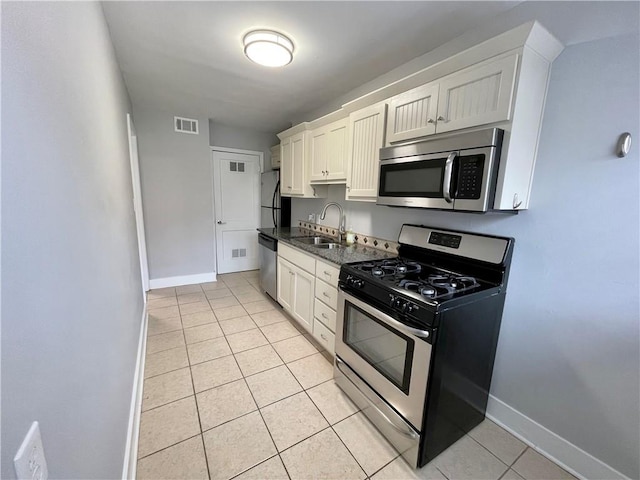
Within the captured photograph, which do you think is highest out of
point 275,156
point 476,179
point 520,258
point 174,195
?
point 275,156

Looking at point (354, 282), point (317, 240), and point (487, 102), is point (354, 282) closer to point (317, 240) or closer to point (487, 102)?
point (487, 102)

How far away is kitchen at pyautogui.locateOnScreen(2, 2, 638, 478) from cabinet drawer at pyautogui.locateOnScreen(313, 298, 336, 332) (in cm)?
110

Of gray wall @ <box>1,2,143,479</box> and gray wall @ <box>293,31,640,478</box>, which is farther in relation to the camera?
gray wall @ <box>293,31,640,478</box>

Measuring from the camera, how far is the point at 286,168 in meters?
3.58

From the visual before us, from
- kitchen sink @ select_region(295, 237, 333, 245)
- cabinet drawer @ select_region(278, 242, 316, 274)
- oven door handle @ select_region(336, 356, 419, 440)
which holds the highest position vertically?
kitchen sink @ select_region(295, 237, 333, 245)

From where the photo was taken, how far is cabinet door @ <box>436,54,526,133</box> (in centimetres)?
136

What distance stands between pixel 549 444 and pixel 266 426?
1703 millimetres

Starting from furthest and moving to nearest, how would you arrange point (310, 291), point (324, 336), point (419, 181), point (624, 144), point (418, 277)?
1. point (310, 291)
2. point (324, 336)
3. point (418, 277)
4. point (419, 181)
5. point (624, 144)

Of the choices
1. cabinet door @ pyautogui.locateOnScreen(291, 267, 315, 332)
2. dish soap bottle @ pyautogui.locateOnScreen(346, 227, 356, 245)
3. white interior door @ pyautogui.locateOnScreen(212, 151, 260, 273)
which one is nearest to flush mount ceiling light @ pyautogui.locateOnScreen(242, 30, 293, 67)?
dish soap bottle @ pyautogui.locateOnScreen(346, 227, 356, 245)

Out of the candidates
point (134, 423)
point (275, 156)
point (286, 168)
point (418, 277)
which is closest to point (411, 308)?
point (418, 277)

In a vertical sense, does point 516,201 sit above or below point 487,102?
below

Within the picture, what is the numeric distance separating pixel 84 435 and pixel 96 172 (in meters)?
1.02

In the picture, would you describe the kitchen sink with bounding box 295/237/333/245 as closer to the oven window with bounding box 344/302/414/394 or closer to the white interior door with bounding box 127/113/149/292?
the oven window with bounding box 344/302/414/394

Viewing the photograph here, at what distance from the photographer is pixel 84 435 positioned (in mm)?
782
